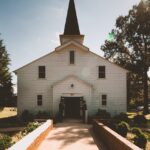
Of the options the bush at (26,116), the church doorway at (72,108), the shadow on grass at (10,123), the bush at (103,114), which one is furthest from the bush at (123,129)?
the church doorway at (72,108)

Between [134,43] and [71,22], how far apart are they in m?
10.2

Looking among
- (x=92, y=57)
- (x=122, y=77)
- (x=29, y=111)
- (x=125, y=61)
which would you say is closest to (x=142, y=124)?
(x=122, y=77)

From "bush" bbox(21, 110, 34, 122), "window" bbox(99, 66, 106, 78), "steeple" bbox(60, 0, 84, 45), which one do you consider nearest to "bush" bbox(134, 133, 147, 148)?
"bush" bbox(21, 110, 34, 122)

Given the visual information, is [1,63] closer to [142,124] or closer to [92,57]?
[92,57]

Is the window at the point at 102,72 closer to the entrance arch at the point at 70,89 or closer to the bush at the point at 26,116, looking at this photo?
the entrance arch at the point at 70,89

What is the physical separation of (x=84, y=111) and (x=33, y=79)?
7.35 metres

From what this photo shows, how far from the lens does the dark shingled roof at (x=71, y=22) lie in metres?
34.2

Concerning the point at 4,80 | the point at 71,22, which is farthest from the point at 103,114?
the point at 4,80

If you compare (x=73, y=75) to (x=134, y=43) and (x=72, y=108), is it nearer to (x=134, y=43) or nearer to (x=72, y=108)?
(x=72, y=108)

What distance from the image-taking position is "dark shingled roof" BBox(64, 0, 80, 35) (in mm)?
34219

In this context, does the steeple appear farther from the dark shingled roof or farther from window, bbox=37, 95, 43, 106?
window, bbox=37, 95, 43, 106

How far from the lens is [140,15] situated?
119 feet

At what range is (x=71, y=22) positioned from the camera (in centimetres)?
3516

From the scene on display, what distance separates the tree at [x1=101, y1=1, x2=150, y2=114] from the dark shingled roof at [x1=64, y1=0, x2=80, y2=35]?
276 inches
